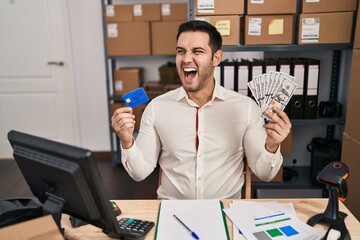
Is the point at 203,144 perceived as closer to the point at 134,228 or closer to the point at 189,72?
the point at 189,72

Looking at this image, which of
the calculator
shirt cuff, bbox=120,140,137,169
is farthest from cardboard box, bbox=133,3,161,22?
the calculator

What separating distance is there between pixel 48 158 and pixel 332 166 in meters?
0.91

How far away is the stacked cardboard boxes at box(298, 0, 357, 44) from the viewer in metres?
2.08

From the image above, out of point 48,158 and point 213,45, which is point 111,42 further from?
point 48,158

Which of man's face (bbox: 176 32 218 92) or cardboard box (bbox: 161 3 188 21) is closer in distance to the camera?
man's face (bbox: 176 32 218 92)

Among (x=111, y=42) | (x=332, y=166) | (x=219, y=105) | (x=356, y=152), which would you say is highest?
(x=111, y=42)

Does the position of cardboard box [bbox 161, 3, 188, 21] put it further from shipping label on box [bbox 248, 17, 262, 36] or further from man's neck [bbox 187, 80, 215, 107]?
man's neck [bbox 187, 80, 215, 107]

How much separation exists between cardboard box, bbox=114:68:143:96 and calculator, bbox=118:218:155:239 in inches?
96.2

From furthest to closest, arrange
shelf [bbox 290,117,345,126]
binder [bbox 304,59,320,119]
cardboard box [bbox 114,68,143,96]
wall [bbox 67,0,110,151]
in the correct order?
wall [bbox 67,0,110,151] < cardboard box [bbox 114,68,143,96] < shelf [bbox 290,117,345,126] < binder [bbox 304,59,320,119]

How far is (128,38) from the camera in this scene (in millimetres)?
3363

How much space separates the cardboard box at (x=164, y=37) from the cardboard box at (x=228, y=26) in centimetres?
128

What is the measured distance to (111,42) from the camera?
133 inches

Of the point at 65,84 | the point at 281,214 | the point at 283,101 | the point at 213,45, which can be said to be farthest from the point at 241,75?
the point at 65,84

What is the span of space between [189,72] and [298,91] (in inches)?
38.9
